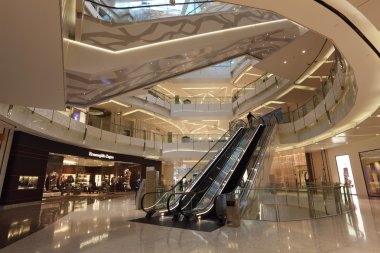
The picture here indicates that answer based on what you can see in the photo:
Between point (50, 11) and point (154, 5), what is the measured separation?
18.5ft

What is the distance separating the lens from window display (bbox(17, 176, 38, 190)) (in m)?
11.4

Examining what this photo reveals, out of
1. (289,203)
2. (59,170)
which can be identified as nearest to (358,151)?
(289,203)

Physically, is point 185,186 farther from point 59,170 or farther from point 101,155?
point 59,170

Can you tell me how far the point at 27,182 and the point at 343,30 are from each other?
14326mm

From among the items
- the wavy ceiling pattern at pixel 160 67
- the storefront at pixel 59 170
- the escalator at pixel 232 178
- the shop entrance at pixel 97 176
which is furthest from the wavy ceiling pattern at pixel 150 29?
the shop entrance at pixel 97 176

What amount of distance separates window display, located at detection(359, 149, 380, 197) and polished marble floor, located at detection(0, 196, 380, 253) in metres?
7.50

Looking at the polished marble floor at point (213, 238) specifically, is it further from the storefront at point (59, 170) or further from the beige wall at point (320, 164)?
the beige wall at point (320, 164)

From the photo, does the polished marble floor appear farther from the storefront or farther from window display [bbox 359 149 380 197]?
window display [bbox 359 149 380 197]

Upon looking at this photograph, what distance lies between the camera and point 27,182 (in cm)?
1188

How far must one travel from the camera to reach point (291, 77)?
13.7 m

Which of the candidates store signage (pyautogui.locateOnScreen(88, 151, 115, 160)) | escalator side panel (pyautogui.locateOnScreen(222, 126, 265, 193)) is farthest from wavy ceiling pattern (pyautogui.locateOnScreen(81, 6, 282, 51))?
store signage (pyautogui.locateOnScreen(88, 151, 115, 160))

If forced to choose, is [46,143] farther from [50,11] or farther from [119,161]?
[50,11]

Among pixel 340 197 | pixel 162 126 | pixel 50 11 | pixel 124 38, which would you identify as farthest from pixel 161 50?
pixel 162 126

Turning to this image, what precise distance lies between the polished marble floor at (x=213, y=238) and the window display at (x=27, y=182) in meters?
6.48
